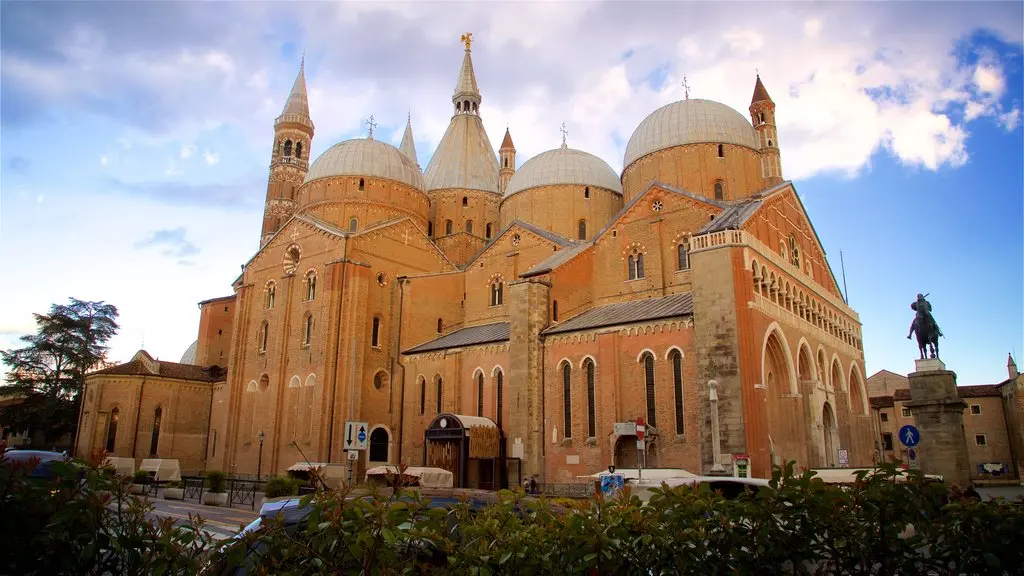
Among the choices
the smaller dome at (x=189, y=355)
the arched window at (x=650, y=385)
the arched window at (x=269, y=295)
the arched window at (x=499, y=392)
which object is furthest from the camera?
the smaller dome at (x=189, y=355)

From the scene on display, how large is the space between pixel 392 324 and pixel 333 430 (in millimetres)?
6362

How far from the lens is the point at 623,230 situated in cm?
3231

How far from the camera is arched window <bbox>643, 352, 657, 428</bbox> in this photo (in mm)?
25291

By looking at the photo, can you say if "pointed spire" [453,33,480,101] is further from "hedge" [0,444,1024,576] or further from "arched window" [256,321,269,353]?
"hedge" [0,444,1024,576]

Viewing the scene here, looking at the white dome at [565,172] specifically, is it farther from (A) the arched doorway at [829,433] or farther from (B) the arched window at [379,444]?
(A) the arched doorway at [829,433]

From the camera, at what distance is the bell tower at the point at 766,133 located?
116 feet

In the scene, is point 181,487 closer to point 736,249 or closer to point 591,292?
point 591,292

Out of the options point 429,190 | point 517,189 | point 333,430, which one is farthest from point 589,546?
point 429,190

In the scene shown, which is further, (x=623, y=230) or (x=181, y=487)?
(x=623, y=230)

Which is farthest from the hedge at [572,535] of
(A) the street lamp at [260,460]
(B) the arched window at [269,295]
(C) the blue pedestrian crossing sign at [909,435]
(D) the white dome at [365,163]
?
(D) the white dome at [365,163]

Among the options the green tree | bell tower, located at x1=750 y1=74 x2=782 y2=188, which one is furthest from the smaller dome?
bell tower, located at x1=750 y1=74 x2=782 y2=188

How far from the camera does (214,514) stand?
2058 centimetres

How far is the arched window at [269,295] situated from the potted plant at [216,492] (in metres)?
Result: 14.3

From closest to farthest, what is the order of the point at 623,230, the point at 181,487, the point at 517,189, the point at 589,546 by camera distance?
1. the point at 589,546
2. the point at 181,487
3. the point at 623,230
4. the point at 517,189
